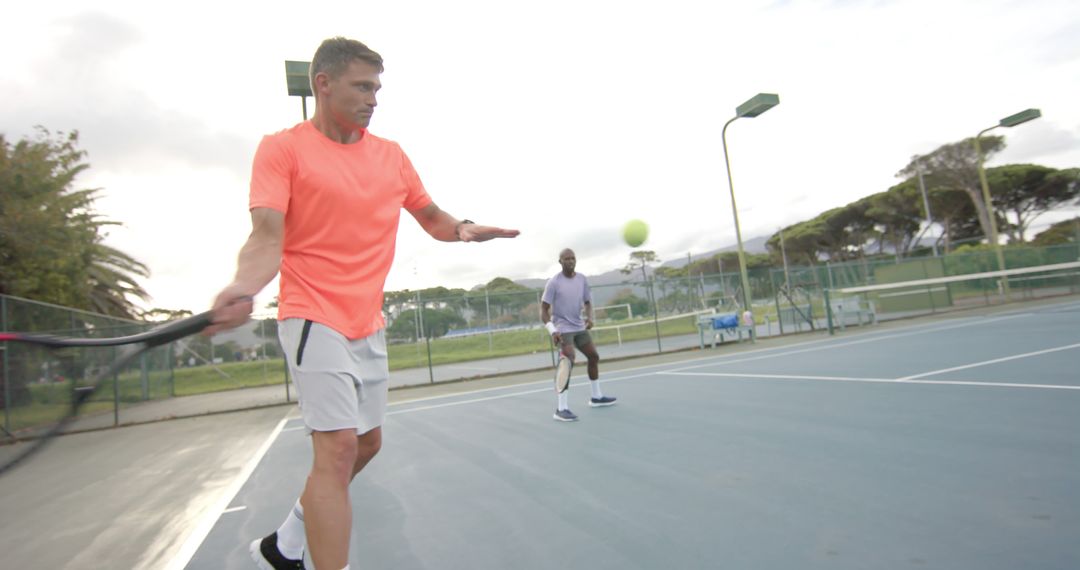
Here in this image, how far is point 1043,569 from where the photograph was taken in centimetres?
196

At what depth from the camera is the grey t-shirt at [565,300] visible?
6820 mm

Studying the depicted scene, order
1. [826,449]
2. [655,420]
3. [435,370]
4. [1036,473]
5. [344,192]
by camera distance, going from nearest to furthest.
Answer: [344,192]
[1036,473]
[826,449]
[655,420]
[435,370]

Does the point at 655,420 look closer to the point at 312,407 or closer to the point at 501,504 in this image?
the point at 501,504

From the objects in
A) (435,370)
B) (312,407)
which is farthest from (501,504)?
(435,370)

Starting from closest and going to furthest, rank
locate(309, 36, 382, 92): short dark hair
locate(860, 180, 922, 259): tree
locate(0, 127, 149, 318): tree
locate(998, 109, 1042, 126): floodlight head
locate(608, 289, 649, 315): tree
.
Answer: locate(309, 36, 382, 92): short dark hair < locate(0, 127, 149, 318): tree < locate(998, 109, 1042, 126): floodlight head < locate(608, 289, 649, 315): tree < locate(860, 180, 922, 259): tree

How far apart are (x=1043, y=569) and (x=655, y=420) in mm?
3548

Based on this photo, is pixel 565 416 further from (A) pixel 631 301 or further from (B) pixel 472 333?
(A) pixel 631 301

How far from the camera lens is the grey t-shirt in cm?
682

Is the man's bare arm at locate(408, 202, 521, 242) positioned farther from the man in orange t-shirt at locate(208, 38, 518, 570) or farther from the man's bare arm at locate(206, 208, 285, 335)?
the man's bare arm at locate(206, 208, 285, 335)

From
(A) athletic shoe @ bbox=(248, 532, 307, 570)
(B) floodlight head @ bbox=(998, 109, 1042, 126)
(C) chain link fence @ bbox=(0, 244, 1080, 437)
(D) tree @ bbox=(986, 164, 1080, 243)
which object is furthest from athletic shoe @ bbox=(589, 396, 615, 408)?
(D) tree @ bbox=(986, 164, 1080, 243)

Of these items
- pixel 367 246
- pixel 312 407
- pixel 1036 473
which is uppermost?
pixel 367 246

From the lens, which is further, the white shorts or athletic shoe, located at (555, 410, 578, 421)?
athletic shoe, located at (555, 410, 578, 421)

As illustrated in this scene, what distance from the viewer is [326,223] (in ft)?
6.60

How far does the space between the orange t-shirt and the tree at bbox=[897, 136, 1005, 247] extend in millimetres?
47482
